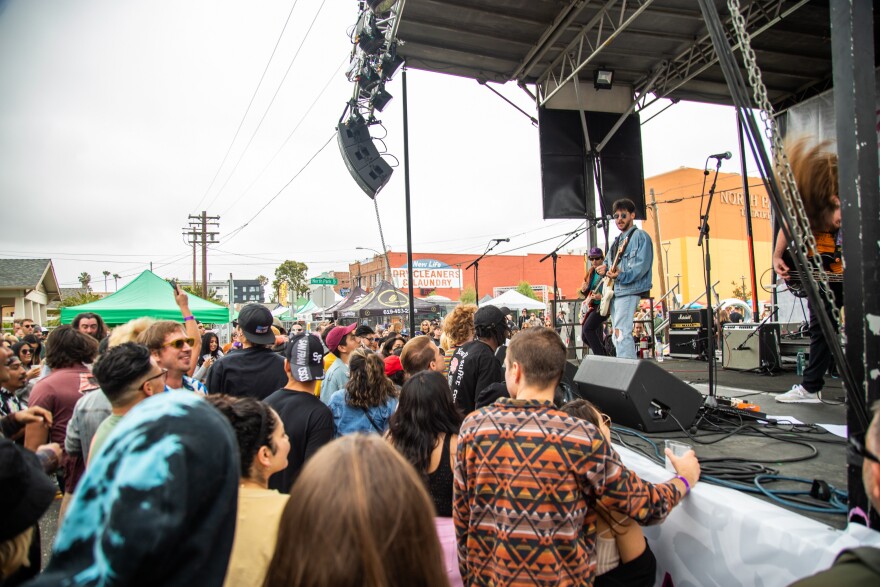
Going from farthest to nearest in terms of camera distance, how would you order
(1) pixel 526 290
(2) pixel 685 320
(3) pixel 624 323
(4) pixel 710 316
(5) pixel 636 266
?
1. (1) pixel 526 290
2. (2) pixel 685 320
3. (3) pixel 624 323
4. (5) pixel 636 266
5. (4) pixel 710 316

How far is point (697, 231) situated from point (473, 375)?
44.2 metres

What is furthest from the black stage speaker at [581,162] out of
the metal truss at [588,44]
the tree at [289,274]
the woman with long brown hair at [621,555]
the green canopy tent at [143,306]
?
the tree at [289,274]

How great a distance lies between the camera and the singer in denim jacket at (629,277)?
498cm

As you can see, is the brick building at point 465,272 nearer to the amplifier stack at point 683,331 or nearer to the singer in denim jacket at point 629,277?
the amplifier stack at point 683,331

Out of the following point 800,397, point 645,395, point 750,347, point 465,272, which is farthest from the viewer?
point 465,272

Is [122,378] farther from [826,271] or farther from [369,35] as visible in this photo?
[369,35]

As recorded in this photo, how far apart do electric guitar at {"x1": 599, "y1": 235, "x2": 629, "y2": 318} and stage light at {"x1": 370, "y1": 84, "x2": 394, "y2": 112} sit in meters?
5.27

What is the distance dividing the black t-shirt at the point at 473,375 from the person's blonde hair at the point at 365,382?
1.83 feet

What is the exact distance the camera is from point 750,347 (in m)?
6.70

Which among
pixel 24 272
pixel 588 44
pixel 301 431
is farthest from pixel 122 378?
pixel 24 272

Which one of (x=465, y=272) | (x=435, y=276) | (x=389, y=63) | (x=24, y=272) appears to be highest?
(x=465, y=272)

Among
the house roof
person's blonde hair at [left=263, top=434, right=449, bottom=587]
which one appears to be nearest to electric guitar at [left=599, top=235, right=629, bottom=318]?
person's blonde hair at [left=263, top=434, right=449, bottom=587]

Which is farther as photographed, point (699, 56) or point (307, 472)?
point (699, 56)

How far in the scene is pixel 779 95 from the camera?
9.77m
